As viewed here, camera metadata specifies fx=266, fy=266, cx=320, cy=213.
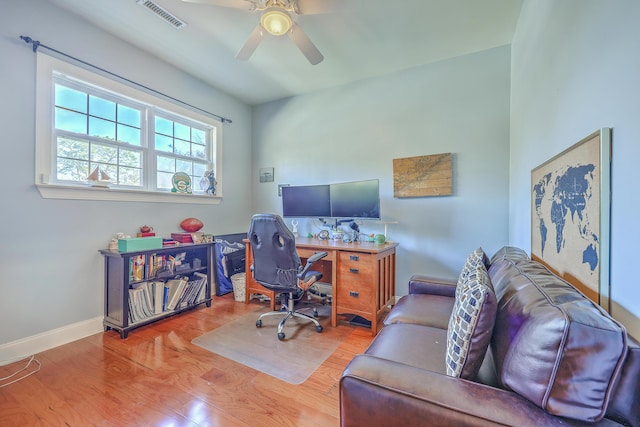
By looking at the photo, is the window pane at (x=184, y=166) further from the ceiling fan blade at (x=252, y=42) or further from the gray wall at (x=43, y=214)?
the ceiling fan blade at (x=252, y=42)

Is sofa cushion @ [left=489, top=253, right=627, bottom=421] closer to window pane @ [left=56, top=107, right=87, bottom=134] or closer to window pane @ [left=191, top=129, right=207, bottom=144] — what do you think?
window pane @ [left=56, top=107, right=87, bottom=134]

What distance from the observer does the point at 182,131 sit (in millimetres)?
3271

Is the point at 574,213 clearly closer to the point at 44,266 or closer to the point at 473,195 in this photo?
the point at 473,195

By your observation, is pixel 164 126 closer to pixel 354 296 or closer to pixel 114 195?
pixel 114 195

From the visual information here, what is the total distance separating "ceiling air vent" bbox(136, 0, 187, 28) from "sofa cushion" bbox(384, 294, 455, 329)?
291 cm

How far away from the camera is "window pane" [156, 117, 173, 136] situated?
3003mm

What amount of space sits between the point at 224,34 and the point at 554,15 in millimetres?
2450

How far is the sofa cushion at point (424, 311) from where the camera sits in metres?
1.58

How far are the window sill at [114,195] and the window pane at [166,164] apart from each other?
31cm

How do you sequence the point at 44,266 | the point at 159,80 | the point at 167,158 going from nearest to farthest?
the point at 44,266 → the point at 159,80 → the point at 167,158

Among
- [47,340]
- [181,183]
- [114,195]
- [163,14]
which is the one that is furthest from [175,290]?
[163,14]

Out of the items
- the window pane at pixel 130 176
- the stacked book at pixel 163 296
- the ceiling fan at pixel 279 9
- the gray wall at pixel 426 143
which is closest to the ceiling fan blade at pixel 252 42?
the ceiling fan at pixel 279 9

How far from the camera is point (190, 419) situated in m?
1.42

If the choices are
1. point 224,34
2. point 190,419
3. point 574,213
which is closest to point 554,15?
point 574,213
